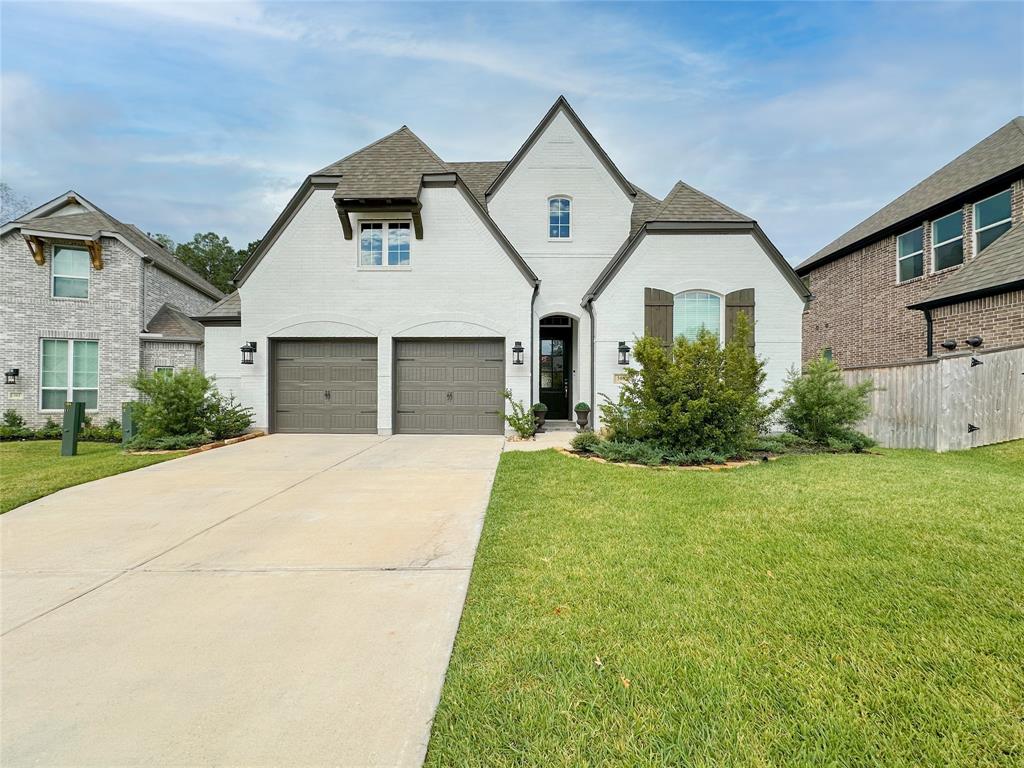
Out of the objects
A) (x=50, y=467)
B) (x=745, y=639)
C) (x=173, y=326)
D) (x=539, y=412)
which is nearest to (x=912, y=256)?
(x=539, y=412)

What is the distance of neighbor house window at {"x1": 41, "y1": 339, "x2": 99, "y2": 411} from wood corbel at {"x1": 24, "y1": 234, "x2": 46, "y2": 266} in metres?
2.61

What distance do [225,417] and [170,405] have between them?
115 centimetres

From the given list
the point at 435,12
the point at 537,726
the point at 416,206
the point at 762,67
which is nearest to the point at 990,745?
the point at 537,726

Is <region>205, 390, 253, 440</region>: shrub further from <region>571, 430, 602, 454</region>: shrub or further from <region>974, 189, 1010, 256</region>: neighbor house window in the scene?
<region>974, 189, 1010, 256</region>: neighbor house window

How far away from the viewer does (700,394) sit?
762 centimetres

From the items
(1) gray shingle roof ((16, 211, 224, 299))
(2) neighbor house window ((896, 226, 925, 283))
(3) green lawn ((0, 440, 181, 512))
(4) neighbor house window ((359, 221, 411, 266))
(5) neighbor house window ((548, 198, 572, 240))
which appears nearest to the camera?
(3) green lawn ((0, 440, 181, 512))

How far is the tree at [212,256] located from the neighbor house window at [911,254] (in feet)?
147

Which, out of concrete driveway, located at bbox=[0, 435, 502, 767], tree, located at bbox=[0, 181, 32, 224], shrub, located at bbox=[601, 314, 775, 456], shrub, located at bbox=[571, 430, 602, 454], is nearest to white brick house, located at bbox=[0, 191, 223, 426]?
concrete driveway, located at bbox=[0, 435, 502, 767]

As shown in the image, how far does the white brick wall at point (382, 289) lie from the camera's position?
11656 millimetres

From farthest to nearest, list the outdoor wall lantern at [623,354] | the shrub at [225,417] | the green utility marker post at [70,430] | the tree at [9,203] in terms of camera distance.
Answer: the tree at [9,203]
the outdoor wall lantern at [623,354]
the shrub at [225,417]
the green utility marker post at [70,430]

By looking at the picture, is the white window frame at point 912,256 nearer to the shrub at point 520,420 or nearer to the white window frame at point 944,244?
the white window frame at point 944,244

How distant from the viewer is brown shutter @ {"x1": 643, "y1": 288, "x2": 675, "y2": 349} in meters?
11.4

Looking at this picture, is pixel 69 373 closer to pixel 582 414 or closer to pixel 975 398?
pixel 582 414

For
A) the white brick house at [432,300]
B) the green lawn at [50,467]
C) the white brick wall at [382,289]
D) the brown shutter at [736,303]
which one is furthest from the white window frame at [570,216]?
the green lawn at [50,467]
